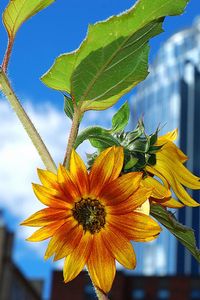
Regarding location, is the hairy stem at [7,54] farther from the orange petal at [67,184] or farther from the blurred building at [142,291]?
the blurred building at [142,291]

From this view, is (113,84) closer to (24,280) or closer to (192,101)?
(24,280)

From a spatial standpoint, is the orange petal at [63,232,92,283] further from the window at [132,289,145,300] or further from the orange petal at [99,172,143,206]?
the window at [132,289,145,300]

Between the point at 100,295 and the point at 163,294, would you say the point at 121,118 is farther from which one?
the point at 163,294

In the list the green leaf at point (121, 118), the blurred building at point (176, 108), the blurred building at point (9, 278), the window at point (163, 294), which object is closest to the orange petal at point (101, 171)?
the green leaf at point (121, 118)

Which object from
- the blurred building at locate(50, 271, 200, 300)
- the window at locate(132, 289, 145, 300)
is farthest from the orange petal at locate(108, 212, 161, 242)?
the window at locate(132, 289, 145, 300)

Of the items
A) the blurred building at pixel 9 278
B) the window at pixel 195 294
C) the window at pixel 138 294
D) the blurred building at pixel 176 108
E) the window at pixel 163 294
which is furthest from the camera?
the blurred building at pixel 176 108

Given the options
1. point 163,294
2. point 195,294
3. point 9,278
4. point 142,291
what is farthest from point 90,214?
point 142,291
